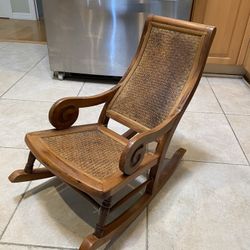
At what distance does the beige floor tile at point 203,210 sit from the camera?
3.11 ft

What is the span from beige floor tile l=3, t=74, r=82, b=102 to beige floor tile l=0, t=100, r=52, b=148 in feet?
0.30

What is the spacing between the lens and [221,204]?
1099mm

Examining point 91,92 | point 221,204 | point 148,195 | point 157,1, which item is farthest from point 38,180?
point 157,1

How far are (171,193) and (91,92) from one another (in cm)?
107

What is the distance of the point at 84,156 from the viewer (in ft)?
3.01

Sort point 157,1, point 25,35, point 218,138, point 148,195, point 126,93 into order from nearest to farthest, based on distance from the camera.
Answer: point 148,195 → point 126,93 → point 218,138 → point 157,1 → point 25,35

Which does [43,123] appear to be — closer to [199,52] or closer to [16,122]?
[16,122]

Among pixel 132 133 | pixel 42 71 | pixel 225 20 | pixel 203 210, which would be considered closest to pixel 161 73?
pixel 132 133

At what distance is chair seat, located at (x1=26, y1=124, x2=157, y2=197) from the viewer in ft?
2.56

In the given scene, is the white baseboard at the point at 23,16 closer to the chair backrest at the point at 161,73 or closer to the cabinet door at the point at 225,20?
the cabinet door at the point at 225,20

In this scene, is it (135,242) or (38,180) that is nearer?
(135,242)

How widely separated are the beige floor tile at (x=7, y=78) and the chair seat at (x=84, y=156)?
1.10 m

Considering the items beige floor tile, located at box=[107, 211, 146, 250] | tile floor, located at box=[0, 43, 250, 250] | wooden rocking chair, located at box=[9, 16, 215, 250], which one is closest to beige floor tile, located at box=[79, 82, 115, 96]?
tile floor, located at box=[0, 43, 250, 250]

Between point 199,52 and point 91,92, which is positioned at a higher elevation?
point 199,52
